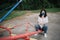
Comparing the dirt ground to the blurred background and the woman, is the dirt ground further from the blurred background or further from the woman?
the blurred background

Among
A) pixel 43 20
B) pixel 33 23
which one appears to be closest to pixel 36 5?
pixel 33 23

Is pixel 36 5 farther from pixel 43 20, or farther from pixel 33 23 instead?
pixel 43 20

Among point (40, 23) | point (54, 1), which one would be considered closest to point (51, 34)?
point (40, 23)

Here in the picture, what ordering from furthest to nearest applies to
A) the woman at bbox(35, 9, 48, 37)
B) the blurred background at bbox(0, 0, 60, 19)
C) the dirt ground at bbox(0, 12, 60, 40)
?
1. the blurred background at bbox(0, 0, 60, 19)
2. the dirt ground at bbox(0, 12, 60, 40)
3. the woman at bbox(35, 9, 48, 37)

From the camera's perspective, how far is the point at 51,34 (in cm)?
753

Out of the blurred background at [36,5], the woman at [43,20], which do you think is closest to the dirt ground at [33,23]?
the woman at [43,20]

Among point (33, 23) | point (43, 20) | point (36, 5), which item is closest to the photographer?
point (43, 20)

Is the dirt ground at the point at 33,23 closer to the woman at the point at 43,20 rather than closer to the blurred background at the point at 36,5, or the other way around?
the woman at the point at 43,20

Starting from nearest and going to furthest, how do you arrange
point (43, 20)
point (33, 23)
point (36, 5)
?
point (43, 20)
point (33, 23)
point (36, 5)

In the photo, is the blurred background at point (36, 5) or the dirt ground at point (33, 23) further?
the blurred background at point (36, 5)

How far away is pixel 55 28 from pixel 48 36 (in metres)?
0.99

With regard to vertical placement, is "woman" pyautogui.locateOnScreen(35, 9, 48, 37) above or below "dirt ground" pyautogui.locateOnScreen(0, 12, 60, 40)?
above

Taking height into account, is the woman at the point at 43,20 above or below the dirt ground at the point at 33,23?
above

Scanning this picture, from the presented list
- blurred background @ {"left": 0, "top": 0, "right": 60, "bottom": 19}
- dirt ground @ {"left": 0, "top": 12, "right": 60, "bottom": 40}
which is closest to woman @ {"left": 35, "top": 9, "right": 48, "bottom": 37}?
dirt ground @ {"left": 0, "top": 12, "right": 60, "bottom": 40}
